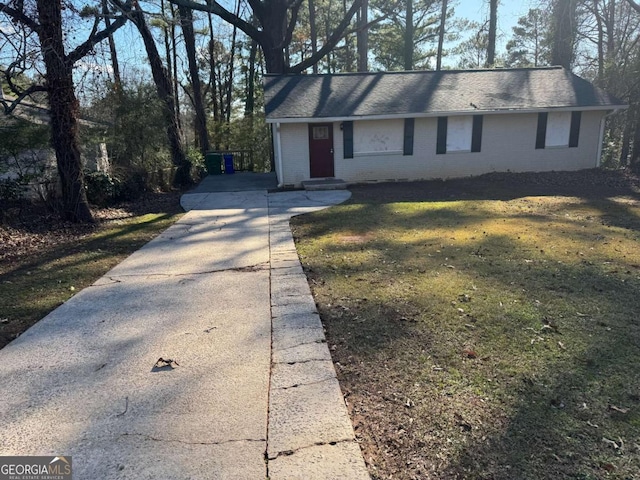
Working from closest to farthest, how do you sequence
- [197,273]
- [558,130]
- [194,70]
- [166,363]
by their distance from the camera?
[166,363], [197,273], [558,130], [194,70]

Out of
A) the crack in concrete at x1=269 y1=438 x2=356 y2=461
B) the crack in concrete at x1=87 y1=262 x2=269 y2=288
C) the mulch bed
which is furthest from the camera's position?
the mulch bed

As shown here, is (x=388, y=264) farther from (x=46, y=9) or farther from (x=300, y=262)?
(x=46, y=9)

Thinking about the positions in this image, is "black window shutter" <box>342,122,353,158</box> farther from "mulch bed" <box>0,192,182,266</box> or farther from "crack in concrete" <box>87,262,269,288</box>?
"crack in concrete" <box>87,262,269,288</box>

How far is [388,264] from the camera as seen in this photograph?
571 centimetres

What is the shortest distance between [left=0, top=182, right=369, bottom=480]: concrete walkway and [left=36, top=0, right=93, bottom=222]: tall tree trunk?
13.9 ft

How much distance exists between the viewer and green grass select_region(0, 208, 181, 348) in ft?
14.5

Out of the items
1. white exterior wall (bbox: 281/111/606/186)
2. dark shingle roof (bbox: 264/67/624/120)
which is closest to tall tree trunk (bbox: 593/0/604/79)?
dark shingle roof (bbox: 264/67/624/120)

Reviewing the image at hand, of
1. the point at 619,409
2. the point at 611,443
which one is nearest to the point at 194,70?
the point at 619,409

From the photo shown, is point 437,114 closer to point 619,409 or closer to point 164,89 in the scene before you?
point 164,89

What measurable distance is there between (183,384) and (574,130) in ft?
54.5

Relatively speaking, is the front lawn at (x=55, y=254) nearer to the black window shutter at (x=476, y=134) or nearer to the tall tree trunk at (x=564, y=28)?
the black window shutter at (x=476, y=134)

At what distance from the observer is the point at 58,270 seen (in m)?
5.87

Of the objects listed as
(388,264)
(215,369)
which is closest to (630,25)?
(388,264)

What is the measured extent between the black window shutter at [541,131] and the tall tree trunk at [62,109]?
47.1 feet
